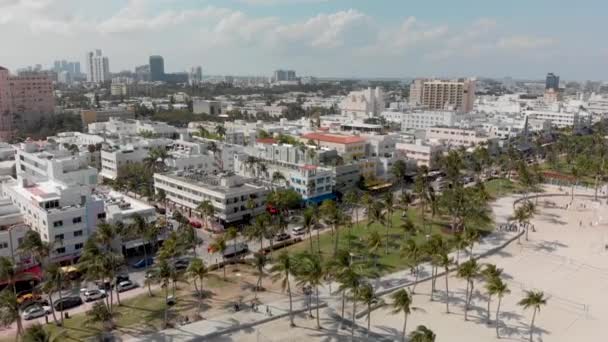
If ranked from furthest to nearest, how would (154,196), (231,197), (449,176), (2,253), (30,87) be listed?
(30,87)
(449,176)
(154,196)
(231,197)
(2,253)

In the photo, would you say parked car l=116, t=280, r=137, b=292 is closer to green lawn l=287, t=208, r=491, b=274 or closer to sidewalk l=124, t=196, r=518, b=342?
sidewalk l=124, t=196, r=518, b=342

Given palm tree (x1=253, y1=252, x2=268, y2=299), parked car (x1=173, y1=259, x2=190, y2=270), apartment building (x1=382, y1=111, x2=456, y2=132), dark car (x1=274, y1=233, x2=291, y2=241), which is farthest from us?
apartment building (x1=382, y1=111, x2=456, y2=132)

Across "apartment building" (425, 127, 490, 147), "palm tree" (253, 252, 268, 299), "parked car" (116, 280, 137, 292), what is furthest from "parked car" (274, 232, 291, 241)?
"apartment building" (425, 127, 490, 147)

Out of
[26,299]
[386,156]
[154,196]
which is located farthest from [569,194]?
[26,299]

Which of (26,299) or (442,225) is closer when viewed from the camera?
(26,299)

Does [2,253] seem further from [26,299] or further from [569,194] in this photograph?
[569,194]

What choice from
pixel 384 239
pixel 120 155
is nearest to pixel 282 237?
pixel 384 239

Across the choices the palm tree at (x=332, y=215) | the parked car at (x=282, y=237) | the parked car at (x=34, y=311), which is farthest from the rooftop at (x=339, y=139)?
the parked car at (x=34, y=311)
